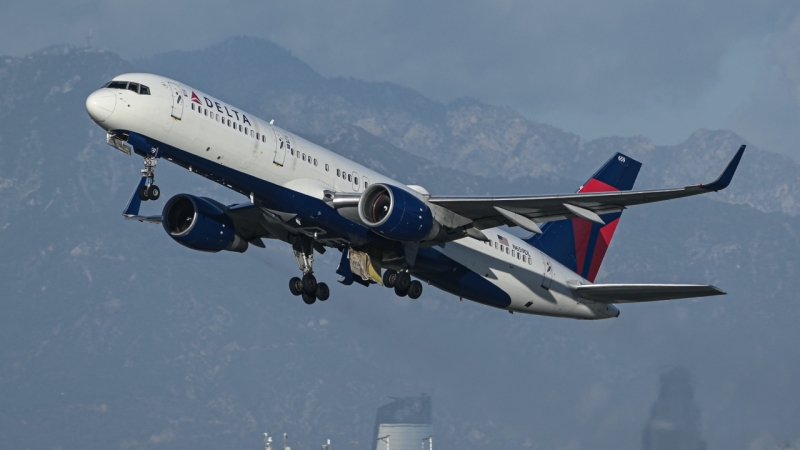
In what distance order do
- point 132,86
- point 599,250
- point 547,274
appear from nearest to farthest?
point 132,86
point 547,274
point 599,250

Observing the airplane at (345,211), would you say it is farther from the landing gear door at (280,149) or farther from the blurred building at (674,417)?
the blurred building at (674,417)

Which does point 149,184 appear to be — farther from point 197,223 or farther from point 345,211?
point 197,223

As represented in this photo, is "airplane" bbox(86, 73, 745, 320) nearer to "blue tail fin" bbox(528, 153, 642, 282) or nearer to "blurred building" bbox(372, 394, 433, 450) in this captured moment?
"blue tail fin" bbox(528, 153, 642, 282)

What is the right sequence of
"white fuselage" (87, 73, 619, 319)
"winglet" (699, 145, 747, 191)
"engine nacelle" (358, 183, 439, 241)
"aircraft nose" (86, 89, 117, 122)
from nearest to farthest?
1. "winglet" (699, 145, 747, 191)
2. "aircraft nose" (86, 89, 117, 122)
3. "white fuselage" (87, 73, 619, 319)
4. "engine nacelle" (358, 183, 439, 241)

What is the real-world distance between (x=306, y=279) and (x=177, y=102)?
1157 centimetres

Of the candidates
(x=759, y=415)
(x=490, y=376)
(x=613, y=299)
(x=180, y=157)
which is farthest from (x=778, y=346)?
(x=180, y=157)

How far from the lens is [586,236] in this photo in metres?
61.3

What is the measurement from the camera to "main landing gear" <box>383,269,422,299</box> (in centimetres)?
5078

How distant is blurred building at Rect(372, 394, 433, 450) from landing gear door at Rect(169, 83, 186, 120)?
102 meters

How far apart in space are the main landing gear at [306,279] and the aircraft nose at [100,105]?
11368 mm

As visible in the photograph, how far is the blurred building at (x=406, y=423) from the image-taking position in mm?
154625

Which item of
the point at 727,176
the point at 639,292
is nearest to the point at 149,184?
the point at 727,176

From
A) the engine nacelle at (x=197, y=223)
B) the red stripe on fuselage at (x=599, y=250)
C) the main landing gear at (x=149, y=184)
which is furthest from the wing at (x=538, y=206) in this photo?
the red stripe on fuselage at (x=599, y=250)

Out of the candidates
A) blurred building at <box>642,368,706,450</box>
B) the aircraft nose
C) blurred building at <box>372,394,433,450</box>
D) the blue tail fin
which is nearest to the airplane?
the aircraft nose
